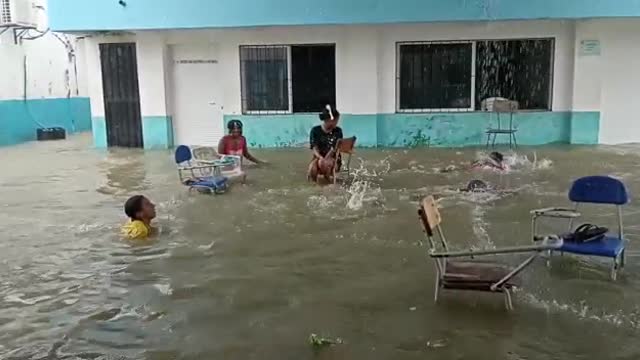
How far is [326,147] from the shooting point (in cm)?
1009

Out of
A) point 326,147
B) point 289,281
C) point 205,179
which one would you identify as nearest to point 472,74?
point 326,147

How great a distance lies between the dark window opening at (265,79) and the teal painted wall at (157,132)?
1.94 meters

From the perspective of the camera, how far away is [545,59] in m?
14.9

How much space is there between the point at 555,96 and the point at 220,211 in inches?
378

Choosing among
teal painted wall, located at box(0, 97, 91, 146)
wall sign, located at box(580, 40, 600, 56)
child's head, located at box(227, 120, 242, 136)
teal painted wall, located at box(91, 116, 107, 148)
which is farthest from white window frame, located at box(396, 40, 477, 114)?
teal painted wall, located at box(0, 97, 91, 146)

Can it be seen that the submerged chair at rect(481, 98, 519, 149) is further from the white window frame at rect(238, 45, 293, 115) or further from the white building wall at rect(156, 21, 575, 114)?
the white window frame at rect(238, 45, 293, 115)

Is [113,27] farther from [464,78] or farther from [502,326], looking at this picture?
[502,326]

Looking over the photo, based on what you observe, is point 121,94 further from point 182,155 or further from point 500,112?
point 500,112

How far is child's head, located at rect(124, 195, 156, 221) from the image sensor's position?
280 inches

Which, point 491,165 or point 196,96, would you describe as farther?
point 196,96

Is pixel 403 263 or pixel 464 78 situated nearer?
pixel 403 263

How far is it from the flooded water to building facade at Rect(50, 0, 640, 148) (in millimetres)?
4814

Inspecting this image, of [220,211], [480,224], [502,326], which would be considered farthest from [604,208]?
[220,211]

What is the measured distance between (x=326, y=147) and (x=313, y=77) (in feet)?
18.0
